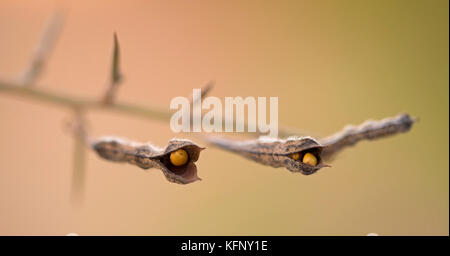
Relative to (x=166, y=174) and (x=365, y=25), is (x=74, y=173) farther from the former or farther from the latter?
(x=365, y=25)

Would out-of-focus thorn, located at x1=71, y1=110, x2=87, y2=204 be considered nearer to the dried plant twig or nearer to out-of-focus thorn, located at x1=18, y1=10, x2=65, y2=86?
out-of-focus thorn, located at x1=18, y1=10, x2=65, y2=86

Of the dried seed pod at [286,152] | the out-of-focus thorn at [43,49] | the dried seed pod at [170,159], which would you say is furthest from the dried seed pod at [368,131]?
the out-of-focus thorn at [43,49]

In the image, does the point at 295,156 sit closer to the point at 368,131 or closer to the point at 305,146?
the point at 305,146

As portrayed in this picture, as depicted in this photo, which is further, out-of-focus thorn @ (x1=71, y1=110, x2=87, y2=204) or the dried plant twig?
out-of-focus thorn @ (x1=71, y1=110, x2=87, y2=204)

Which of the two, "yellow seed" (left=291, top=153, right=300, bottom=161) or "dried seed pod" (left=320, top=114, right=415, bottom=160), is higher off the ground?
"dried seed pod" (left=320, top=114, right=415, bottom=160)

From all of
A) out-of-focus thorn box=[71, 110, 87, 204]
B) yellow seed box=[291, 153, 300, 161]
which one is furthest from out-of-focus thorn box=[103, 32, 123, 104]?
yellow seed box=[291, 153, 300, 161]

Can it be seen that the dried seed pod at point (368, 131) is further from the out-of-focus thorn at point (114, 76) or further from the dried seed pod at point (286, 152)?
the out-of-focus thorn at point (114, 76)

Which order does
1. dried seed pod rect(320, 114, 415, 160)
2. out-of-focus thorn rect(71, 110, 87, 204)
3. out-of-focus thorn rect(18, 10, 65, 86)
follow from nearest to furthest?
dried seed pod rect(320, 114, 415, 160)
out-of-focus thorn rect(71, 110, 87, 204)
out-of-focus thorn rect(18, 10, 65, 86)
